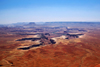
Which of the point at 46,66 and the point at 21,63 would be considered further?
the point at 21,63

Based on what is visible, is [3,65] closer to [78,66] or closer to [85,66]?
[78,66]

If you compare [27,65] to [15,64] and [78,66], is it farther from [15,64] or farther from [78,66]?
[78,66]

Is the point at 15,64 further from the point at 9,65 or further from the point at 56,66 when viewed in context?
the point at 56,66

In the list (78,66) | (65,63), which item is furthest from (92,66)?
(65,63)

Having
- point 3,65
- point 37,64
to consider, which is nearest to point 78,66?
point 37,64

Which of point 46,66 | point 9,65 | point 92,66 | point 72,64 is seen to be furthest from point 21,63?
point 92,66

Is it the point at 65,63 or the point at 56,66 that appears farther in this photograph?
the point at 65,63

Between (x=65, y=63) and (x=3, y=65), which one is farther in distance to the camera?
(x=65, y=63)
